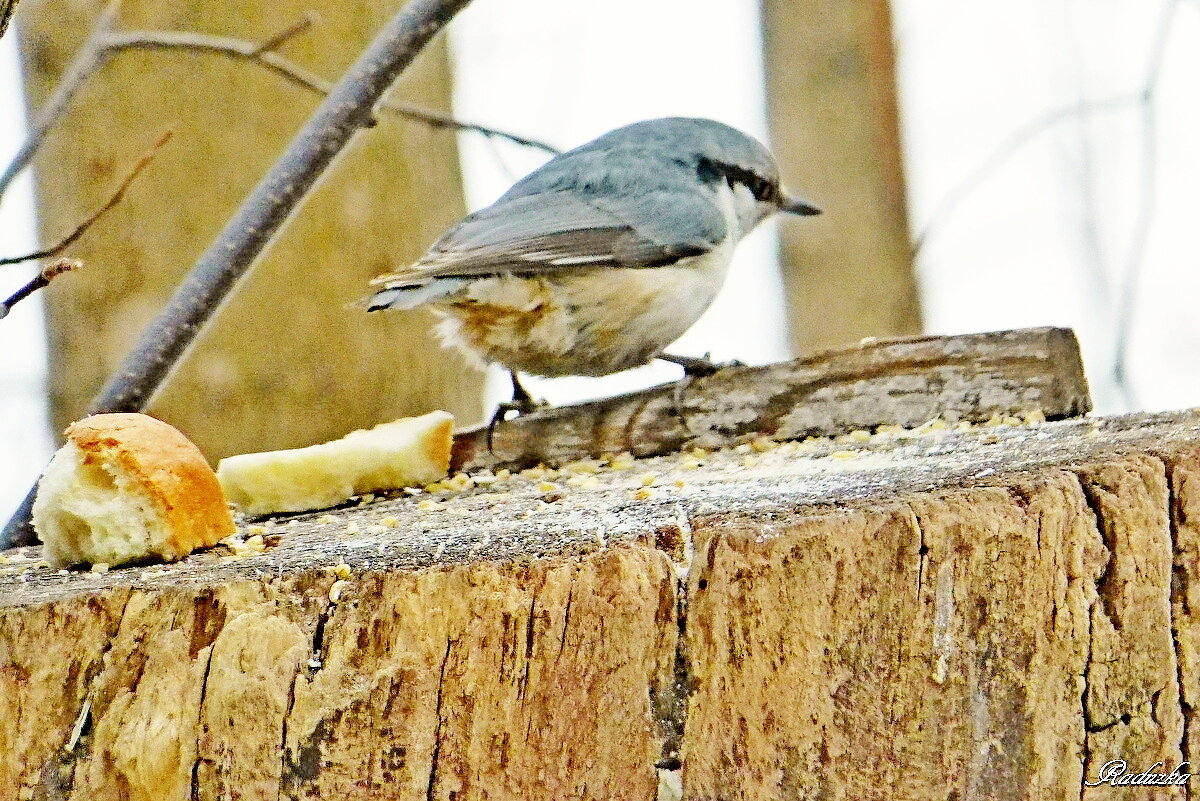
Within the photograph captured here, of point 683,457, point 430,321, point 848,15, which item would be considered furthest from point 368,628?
point 848,15

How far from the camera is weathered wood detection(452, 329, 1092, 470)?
1956 millimetres

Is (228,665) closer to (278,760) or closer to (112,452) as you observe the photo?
(278,760)

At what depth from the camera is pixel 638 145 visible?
281 centimetres

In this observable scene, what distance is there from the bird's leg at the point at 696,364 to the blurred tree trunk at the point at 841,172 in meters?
1.91

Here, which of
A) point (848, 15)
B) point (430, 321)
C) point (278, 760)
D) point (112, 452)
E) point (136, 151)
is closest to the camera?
point (278, 760)

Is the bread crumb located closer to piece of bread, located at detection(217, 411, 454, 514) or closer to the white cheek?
piece of bread, located at detection(217, 411, 454, 514)

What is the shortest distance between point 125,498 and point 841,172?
3.44 metres

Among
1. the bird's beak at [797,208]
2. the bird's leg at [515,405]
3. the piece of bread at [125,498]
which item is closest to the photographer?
the piece of bread at [125,498]

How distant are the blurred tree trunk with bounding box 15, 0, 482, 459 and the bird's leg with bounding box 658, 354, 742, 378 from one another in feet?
2.21

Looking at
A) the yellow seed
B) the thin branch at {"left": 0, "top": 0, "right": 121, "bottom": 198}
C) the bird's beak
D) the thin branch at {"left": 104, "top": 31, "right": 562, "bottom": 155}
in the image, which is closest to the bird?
the thin branch at {"left": 104, "top": 31, "right": 562, "bottom": 155}

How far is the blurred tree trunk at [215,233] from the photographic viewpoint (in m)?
2.67

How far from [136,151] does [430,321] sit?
762mm

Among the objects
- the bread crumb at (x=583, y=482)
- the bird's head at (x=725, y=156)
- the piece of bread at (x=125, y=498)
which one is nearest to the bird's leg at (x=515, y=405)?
the bread crumb at (x=583, y=482)

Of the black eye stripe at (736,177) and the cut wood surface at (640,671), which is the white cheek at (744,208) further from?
the cut wood surface at (640,671)
